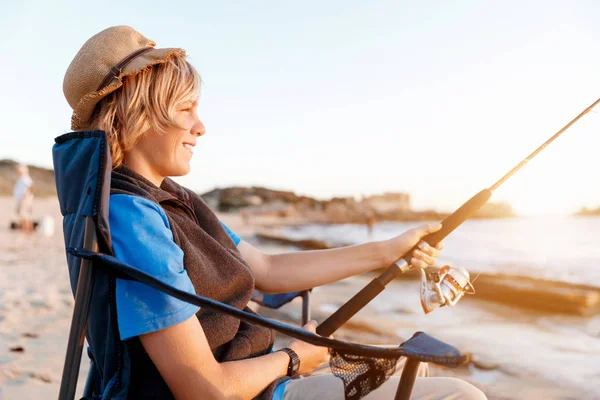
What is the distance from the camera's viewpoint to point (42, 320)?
4.08 m

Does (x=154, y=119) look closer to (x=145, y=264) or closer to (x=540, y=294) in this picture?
(x=145, y=264)

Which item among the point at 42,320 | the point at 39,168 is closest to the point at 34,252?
the point at 42,320

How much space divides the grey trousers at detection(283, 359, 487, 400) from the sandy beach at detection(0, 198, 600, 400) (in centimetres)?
171

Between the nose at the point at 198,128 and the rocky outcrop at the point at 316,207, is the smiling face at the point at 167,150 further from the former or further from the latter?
the rocky outcrop at the point at 316,207

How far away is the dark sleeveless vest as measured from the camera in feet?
4.33

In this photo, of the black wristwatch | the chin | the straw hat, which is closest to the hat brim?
the straw hat

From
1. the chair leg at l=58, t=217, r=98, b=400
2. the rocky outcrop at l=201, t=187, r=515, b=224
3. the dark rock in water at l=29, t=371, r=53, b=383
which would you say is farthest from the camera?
the rocky outcrop at l=201, t=187, r=515, b=224

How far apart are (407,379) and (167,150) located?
89 cm

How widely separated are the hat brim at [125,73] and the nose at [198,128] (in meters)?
0.20

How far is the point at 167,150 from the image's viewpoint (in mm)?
1511

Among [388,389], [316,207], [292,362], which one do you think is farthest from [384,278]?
[316,207]

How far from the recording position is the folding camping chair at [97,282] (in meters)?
1.15

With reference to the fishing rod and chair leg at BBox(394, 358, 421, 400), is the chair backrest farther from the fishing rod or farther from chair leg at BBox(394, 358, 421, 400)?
the fishing rod

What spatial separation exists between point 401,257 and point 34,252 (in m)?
8.02
